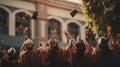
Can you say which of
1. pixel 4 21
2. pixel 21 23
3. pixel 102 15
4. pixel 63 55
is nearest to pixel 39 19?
pixel 21 23

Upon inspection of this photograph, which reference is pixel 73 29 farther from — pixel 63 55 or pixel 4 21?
pixel 63 55

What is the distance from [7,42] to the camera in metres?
20.0

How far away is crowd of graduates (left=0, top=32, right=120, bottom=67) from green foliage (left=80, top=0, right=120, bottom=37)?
217 cm

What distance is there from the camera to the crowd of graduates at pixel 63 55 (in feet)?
27.6

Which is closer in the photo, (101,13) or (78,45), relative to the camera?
(78,45)

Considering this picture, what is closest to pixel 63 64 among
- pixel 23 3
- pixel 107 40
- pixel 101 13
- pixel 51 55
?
pixel 51 55

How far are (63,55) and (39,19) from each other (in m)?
13.6

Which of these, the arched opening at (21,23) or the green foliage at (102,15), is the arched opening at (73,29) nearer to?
the arched opening at (21,23)

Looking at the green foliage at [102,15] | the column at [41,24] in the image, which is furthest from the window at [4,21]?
the green foliage at [102,15]

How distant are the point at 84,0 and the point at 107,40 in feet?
11.3

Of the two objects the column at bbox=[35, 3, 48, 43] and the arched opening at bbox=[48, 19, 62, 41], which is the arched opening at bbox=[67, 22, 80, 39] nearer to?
the arched opening at bbox=[48, 19, 62, 41]

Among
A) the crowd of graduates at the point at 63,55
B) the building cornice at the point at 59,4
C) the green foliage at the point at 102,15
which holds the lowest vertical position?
the crowd of graduates at the point at 63,55

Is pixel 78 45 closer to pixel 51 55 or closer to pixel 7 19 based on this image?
pixel 51 55

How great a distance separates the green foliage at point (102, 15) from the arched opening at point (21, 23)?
9539mm
